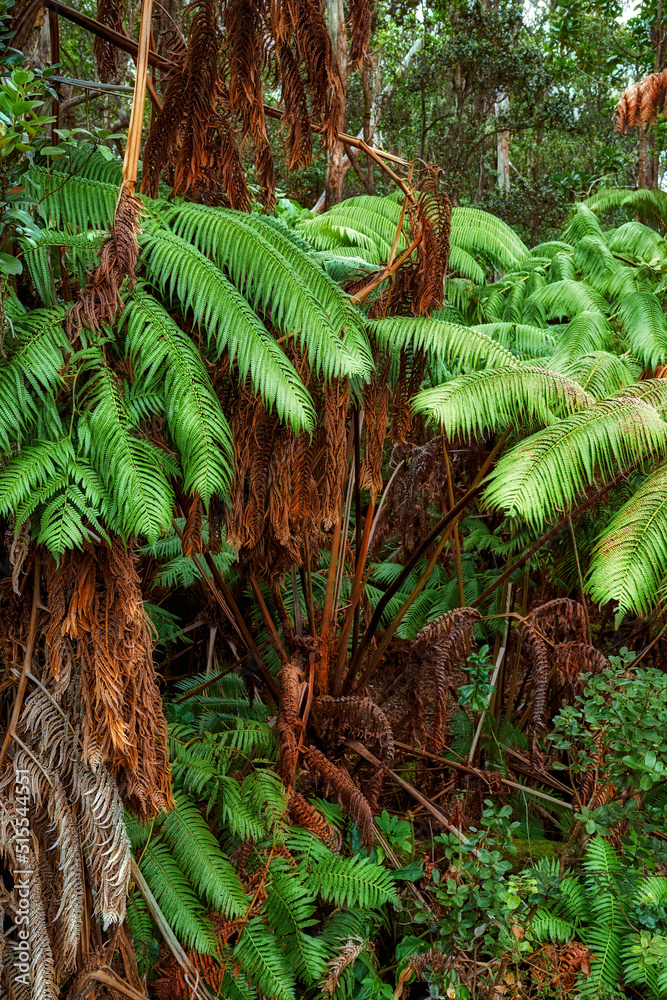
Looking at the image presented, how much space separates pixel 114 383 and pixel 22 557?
1.16 ft

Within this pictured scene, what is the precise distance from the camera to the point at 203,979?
5.94ft

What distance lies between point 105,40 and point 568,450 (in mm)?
1515

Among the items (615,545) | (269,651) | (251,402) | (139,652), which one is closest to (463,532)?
(269,651)

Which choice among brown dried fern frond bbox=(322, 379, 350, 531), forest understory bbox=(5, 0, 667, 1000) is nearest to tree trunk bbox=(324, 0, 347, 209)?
forest understory bbox=(5, 0, 667, 1000)

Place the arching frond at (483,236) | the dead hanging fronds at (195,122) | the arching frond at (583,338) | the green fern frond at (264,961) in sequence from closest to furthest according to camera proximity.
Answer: the dead hanging fronds at (195,122), the green fern frond at (264,961), the arching frond at (583,338), the arching frond at (483,236)

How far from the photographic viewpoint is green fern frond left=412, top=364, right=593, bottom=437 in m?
1.91

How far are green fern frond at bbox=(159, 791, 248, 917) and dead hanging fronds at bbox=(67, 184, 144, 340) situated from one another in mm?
1185

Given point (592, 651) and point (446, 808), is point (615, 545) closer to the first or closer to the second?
point (592, 651)

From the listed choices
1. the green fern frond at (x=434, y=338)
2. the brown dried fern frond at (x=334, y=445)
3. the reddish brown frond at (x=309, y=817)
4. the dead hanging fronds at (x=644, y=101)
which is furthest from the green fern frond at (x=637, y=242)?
the reddish brown frond at (x=309, y=817)

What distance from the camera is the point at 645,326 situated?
9.78ft

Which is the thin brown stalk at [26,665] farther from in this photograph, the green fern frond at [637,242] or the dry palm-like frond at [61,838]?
the green fern frond at [637,242]

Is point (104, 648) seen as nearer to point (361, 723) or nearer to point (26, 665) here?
point (26, 665)

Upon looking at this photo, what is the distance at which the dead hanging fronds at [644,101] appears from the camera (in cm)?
491

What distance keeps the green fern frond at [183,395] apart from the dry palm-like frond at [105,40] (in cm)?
81
